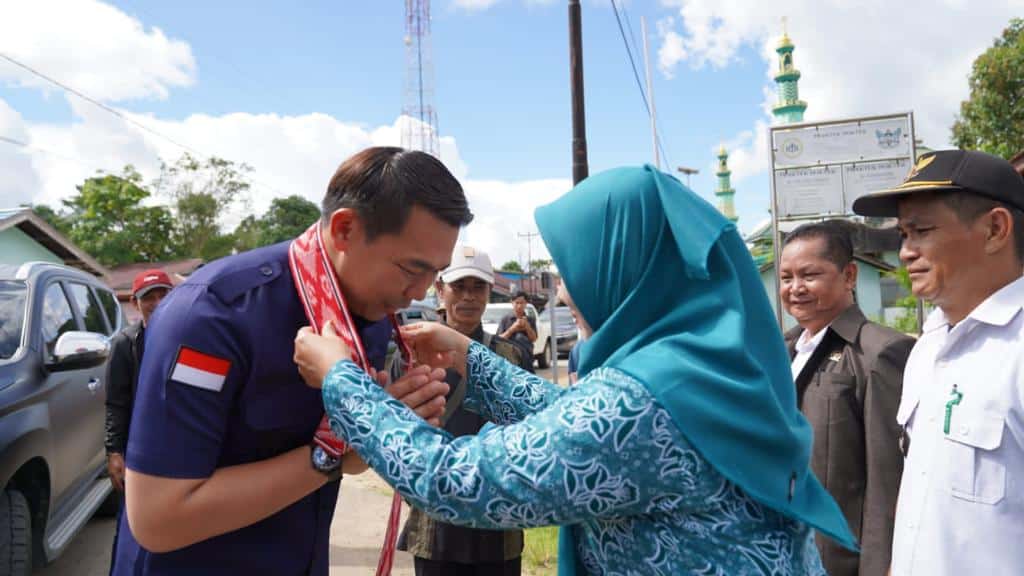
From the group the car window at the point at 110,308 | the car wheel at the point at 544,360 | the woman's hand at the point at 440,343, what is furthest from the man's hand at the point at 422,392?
the car wheel at the point at 544,360

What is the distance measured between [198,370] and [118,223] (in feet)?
108

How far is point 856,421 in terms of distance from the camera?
7.72 feet

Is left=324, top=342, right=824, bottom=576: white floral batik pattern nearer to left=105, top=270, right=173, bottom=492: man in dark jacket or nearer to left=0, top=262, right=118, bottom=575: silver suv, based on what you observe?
left=0, top=262, right=118, bottom=575: silver suv

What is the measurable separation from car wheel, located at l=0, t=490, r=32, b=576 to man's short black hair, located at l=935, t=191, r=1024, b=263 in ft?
13.3

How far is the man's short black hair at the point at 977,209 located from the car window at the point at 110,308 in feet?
19.5

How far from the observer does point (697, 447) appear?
1.13 meters

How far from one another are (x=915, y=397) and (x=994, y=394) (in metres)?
0.32

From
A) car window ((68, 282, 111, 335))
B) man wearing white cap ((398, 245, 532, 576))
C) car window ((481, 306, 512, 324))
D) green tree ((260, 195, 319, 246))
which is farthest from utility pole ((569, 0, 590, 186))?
green tree ((260, 195, 319, 246))

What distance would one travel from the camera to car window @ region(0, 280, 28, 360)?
11.5ft

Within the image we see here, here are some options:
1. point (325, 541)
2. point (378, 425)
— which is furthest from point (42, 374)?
point (378, 425)

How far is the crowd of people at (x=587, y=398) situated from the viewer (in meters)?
1.15

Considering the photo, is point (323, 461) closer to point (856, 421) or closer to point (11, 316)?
point (856, 421)

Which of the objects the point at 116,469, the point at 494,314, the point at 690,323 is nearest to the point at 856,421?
the point at 690,323

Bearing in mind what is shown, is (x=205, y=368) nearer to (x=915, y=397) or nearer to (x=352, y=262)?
(x=352, y=262)
